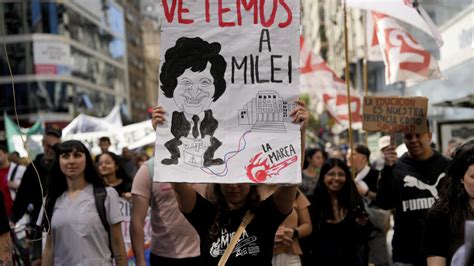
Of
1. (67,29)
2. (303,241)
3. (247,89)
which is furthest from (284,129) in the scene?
(67,29)

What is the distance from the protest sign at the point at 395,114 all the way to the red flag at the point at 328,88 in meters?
5.35

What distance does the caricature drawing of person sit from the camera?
13.5ft

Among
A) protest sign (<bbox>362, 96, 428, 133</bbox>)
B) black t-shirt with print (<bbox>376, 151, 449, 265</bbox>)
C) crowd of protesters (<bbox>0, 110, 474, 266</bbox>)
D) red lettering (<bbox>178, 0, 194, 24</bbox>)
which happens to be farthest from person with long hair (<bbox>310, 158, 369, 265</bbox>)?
red lettering (<bbox>178, 0, 194, 24</bbox>)

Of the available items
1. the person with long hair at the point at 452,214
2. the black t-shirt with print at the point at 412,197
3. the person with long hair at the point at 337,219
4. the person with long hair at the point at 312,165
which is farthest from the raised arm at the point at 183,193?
the person with long hair at the point at 312,165

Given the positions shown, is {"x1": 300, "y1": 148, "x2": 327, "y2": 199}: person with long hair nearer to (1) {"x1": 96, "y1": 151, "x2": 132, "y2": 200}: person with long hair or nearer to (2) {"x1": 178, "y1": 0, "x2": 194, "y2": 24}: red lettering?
(1) {"x1": 96, "y1": 151, "x2": 132, "y2": 200}: person with long hair

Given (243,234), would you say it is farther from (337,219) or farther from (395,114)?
(395,114)

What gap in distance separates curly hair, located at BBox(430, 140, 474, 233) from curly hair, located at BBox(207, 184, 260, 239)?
3.18 ft

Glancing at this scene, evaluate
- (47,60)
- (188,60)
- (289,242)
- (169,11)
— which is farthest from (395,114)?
(47,60)

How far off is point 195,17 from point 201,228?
116 centimetres

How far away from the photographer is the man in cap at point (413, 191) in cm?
542

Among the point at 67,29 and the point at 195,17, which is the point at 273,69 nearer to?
the point at 195,17

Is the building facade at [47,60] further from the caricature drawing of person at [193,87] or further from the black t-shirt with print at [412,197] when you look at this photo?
the caricature drawing of person at [193,87]

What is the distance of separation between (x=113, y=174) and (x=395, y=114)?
271 cm

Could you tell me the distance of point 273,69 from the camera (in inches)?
161
